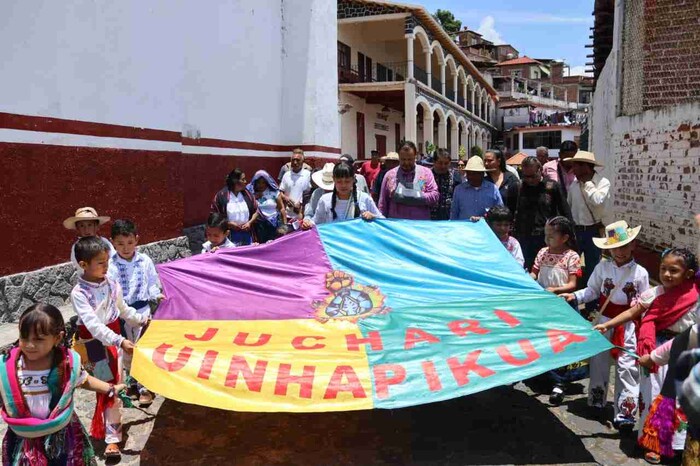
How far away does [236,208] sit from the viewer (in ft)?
24.1

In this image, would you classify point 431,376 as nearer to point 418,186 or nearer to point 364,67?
point 418,186

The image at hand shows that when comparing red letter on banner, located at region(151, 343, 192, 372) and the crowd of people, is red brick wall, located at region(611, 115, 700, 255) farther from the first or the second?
red letter on banner, located at region(151, 343, 192, 372)

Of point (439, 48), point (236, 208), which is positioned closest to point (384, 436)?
point (236, 208)

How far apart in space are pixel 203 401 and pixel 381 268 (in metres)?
1.92

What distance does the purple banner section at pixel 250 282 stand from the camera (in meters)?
4.51

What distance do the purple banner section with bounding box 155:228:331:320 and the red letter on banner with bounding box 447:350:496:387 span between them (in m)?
1.25

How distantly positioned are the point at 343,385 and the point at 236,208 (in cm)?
415

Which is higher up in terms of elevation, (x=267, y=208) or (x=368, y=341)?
(x=267, y=208)

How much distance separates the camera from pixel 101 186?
694cm

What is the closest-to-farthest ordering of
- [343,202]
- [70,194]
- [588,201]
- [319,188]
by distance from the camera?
[343,202] → [588,201] → [319,188] → [70,194]

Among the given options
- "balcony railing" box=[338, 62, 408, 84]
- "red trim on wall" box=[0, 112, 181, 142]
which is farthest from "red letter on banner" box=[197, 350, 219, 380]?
"balcony railing" box=[338, 62, 408, 84]

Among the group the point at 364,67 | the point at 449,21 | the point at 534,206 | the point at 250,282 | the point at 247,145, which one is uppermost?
the point at 449,21

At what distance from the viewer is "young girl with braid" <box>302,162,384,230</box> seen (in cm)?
553

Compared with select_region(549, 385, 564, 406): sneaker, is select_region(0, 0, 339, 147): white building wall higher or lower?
higher
